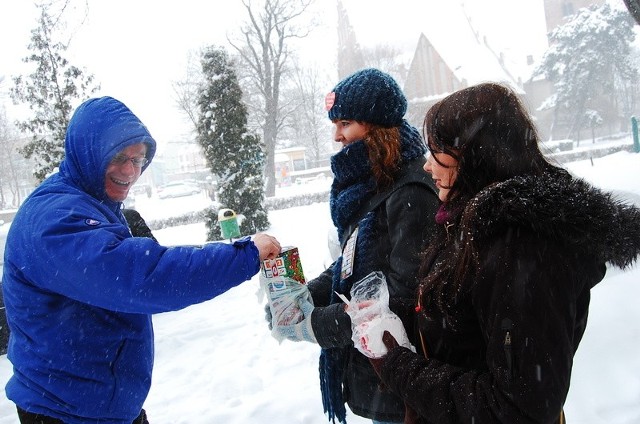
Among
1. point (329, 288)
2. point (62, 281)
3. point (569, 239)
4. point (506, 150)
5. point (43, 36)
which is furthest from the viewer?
point (43, 36)

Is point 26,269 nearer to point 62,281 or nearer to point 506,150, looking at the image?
point 62,281

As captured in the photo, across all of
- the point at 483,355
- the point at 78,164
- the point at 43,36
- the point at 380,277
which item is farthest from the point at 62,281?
the point at 43,36

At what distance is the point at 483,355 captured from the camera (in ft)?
4.25

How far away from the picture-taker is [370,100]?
6.66 ft

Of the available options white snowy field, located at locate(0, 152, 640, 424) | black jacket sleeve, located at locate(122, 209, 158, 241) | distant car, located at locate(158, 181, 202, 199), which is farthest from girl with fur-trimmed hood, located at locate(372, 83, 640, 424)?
distant car, located at locate(158, 181, 202, 199)

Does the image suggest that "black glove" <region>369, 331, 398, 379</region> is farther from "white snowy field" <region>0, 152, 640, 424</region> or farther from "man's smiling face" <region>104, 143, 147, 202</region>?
"white snowy field" <region>0, 152, 640, 424</region>

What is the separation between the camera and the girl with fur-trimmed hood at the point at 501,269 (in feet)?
3.51

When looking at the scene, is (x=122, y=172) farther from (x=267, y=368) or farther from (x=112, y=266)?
(x=267, y=368)

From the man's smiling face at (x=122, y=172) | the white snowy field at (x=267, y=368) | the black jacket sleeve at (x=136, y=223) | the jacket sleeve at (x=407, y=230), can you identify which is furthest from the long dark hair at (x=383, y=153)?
the black jacket sleeve at (x=136, y=223)

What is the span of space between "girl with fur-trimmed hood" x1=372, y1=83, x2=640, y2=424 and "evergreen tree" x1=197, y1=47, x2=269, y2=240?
42.5 ft

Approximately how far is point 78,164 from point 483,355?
1580mm

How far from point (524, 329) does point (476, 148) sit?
504mm

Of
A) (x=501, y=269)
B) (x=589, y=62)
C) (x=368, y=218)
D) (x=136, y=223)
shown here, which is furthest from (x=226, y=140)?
(x=589, y=62)

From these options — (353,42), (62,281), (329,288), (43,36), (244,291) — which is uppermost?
(353,42)
